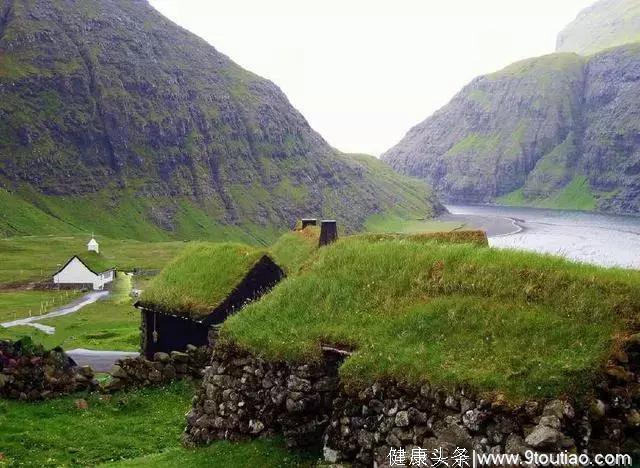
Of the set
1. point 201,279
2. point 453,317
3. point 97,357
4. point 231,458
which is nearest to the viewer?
Result: point 453,317

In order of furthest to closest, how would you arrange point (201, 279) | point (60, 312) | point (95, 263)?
point (95, 263)
point (60, 312)
point (201, 279)

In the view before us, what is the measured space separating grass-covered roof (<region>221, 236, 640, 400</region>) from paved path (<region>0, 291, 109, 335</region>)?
59303mm

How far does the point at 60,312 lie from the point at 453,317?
276ft

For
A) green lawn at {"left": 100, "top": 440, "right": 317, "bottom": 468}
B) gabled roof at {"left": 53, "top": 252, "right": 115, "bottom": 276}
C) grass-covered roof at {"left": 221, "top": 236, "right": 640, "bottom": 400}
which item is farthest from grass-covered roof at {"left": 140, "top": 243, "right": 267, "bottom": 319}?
gabled roof at {"left": 53, "top": 252, "right": 115, "bottom": 276}

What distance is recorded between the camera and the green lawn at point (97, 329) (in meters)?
59.3

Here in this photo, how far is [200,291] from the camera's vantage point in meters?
31.2

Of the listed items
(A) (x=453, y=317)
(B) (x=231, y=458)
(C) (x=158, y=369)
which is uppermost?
(A) (x=453, y=317)

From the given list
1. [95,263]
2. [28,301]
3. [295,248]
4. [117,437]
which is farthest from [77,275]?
[117,437]

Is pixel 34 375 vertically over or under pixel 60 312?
over

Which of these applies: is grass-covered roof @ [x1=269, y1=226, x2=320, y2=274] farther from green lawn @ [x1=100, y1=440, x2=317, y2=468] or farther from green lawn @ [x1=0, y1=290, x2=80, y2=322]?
green lawn @ [x1=0, y1=290, x2=80, y2=322]

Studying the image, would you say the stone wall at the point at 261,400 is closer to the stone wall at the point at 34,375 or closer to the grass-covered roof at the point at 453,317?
the grass-covered roof at the point at 453,317

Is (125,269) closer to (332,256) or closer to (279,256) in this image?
(279,256)

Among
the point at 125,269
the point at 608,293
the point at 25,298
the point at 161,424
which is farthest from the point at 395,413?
the point at 125,269

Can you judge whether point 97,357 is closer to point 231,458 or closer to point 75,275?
point 231,458
